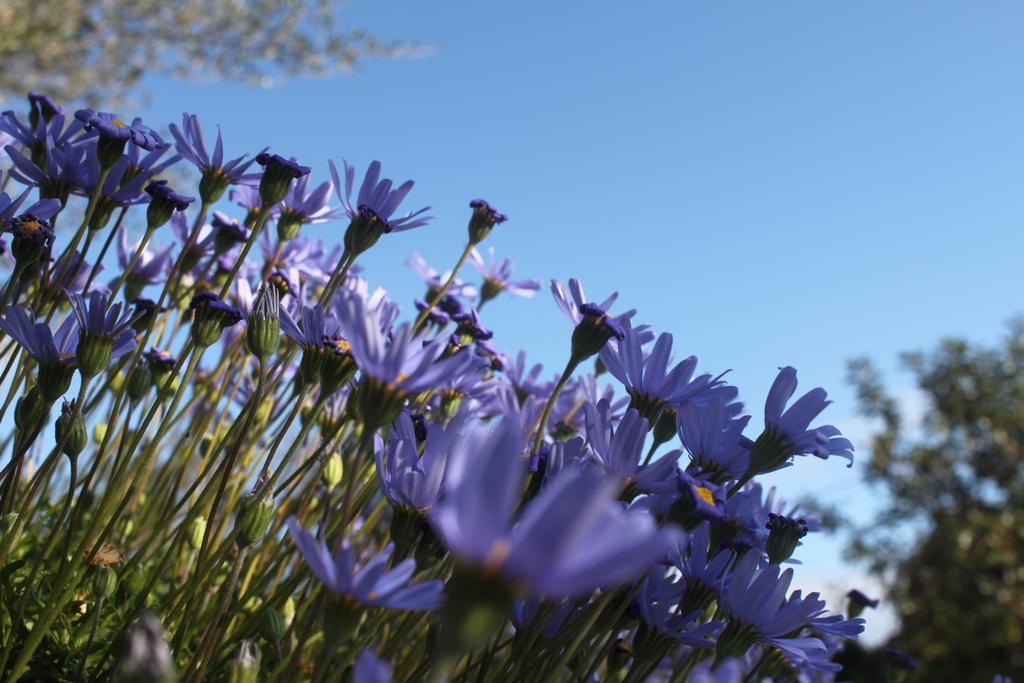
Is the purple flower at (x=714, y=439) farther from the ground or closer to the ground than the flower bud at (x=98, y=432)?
farther from the ground

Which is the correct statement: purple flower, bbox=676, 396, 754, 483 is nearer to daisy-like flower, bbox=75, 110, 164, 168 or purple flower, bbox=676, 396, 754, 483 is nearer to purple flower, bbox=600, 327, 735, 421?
purple flower, bbox=600, 327, 735, 421

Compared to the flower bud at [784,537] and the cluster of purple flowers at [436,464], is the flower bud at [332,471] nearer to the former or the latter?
the cluster of purple flowers at [436,464]

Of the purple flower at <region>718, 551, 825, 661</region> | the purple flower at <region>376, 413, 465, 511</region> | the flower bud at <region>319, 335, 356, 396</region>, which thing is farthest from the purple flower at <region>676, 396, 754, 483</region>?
the flower bud at <region>319, 335, 356, 396</region>

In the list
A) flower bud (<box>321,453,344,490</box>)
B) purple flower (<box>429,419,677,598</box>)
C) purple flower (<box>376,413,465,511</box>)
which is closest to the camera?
purple flower (<box>429,419,677,598</box>)

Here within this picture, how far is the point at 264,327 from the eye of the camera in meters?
1.50

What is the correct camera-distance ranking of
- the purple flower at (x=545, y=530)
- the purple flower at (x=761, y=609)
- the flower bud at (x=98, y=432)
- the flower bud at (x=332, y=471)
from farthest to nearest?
1. the flower bud at (x=98, y=432)
2. the flower bud at (x=332, y=471)
3. the purple flower at (x=761, y=609)
4. the purple flower at (x=545, y=530)

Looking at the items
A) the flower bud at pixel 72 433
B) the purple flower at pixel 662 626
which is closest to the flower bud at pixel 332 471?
the flower bud at pixel 72 433

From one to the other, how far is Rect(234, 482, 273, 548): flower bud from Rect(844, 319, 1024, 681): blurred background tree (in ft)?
34.9

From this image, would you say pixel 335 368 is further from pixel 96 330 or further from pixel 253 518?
pixel 96 330

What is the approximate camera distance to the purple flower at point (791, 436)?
1488 mm

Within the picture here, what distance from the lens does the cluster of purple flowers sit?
2.18ft

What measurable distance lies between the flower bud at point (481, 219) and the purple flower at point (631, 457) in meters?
0.98


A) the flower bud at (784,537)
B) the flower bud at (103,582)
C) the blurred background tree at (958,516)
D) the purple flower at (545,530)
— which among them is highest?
the blurred background tree at (958,516)

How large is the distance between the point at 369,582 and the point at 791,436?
2.77 ft
